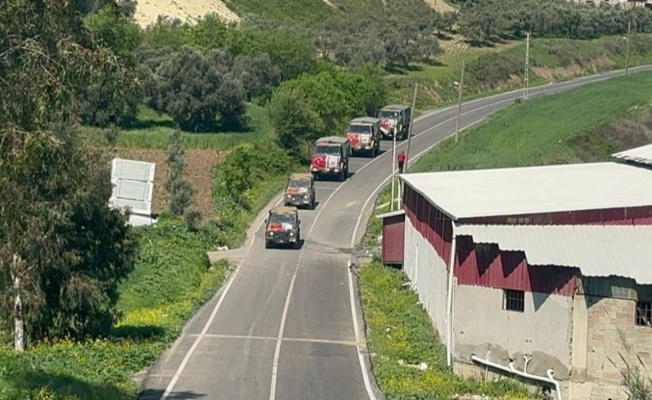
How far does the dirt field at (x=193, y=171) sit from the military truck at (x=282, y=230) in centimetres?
592

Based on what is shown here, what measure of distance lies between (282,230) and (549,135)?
96.6 feet

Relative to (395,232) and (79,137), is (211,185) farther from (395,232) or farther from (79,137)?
(79,137)

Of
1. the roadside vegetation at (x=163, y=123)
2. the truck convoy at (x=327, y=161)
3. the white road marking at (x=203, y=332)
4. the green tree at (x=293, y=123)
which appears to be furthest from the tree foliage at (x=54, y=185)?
the green tree at (x=293, y=123)

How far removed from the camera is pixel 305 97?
85.6 m

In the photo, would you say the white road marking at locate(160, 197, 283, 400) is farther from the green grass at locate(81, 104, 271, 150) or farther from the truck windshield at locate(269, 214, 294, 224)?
the green grass at locate(81, 104, 271, 150)

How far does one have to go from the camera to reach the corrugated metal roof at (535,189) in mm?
37094

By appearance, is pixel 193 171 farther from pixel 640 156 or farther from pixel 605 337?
pixel 605 337

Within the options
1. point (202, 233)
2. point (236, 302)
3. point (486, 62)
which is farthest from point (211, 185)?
point (486, 62)

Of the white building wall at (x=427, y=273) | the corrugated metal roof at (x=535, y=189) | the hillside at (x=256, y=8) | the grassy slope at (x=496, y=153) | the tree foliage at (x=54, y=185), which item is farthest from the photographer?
the hillside at (x=256, y=8)

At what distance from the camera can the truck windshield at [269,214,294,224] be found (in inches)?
2295

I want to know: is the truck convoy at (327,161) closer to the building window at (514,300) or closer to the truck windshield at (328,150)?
the truck windshield at (328,150)

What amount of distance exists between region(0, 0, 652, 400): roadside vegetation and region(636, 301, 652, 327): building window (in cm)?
1285

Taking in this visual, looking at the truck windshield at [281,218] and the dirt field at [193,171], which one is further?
the dirt field at [193,171]

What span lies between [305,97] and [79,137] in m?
52.8
